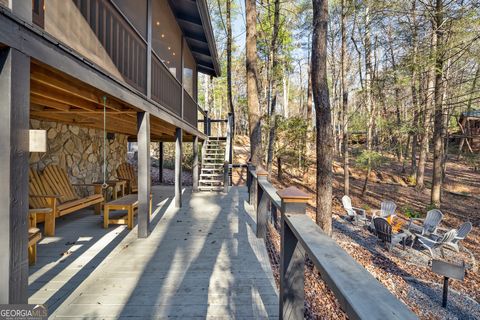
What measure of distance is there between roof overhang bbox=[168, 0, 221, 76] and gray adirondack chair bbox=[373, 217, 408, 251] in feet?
22.3

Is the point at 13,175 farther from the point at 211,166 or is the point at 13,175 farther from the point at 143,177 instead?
the point at 211,166

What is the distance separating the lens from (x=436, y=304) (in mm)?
4473

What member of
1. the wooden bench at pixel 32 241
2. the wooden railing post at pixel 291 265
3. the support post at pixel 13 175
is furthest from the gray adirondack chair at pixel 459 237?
the wooden bench at pixel 32 241

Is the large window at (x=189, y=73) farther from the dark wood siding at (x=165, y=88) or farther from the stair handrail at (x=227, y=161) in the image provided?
the dark wood siding at (x=165, y=88)

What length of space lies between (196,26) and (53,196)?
585 cm

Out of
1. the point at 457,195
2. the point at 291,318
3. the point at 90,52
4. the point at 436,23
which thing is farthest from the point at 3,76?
the point at 457,195

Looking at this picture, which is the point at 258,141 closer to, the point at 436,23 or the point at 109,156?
the point at 109,156

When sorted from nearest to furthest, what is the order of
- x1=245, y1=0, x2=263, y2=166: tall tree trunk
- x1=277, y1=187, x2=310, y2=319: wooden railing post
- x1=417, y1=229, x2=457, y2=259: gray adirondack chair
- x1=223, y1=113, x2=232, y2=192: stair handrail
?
1. x1=277, y1=187, x2=310, y2=319: wooden railing post
2. x1=417, y1=229, x2=457, y2=259: gray adirondack chair
3. x1=245, y1=0, x2=263, y2=166: tall tree trunk
4. x1=223, y1=113, x2=232, y2=192: stair handrail

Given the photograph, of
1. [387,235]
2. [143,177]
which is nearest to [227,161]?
[143,177]

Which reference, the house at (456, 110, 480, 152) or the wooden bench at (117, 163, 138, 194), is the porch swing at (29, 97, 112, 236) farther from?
the house at (456, 110, 480, 152)

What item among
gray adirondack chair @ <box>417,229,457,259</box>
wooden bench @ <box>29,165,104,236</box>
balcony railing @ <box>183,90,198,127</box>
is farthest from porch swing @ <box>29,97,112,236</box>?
gray adirondack chair @ <box>417,229,457,259</box>

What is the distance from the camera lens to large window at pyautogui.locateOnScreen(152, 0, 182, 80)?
575 cm

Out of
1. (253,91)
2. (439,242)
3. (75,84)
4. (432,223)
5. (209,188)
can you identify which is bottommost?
(439,242)

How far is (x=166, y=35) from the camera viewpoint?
641 cm
